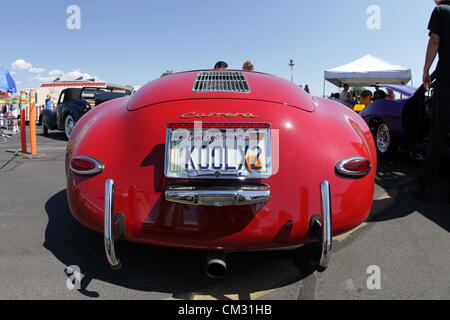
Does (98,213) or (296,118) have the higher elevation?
(296,118)

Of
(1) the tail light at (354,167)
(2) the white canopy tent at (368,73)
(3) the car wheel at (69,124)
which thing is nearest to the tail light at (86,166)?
(1) the tail light at (354,167)

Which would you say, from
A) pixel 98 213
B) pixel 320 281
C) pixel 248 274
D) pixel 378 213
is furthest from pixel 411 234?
pixel 98 213

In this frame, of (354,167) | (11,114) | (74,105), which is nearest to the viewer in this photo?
(354,167)

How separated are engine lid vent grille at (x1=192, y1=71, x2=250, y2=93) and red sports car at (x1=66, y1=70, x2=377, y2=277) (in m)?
0.13

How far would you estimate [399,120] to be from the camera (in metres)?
4.82

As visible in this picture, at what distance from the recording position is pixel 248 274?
1.96 m

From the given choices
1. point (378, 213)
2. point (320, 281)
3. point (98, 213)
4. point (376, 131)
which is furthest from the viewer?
point (376, 131)

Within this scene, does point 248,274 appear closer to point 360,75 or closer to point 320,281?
point 320,281

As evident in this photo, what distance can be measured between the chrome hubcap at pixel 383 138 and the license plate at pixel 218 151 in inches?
159

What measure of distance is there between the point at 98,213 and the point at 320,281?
1198 millimetres

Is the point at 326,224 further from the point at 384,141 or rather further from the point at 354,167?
the point at 384,141

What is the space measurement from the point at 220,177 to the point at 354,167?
0.69 m

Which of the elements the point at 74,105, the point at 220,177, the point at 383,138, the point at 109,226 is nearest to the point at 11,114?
the point at 74,105

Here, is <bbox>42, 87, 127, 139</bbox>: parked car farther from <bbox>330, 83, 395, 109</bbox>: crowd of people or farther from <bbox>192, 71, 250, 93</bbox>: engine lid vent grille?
<bbox>192, 71, 250, 93</bbox>: engine lid vent grille
